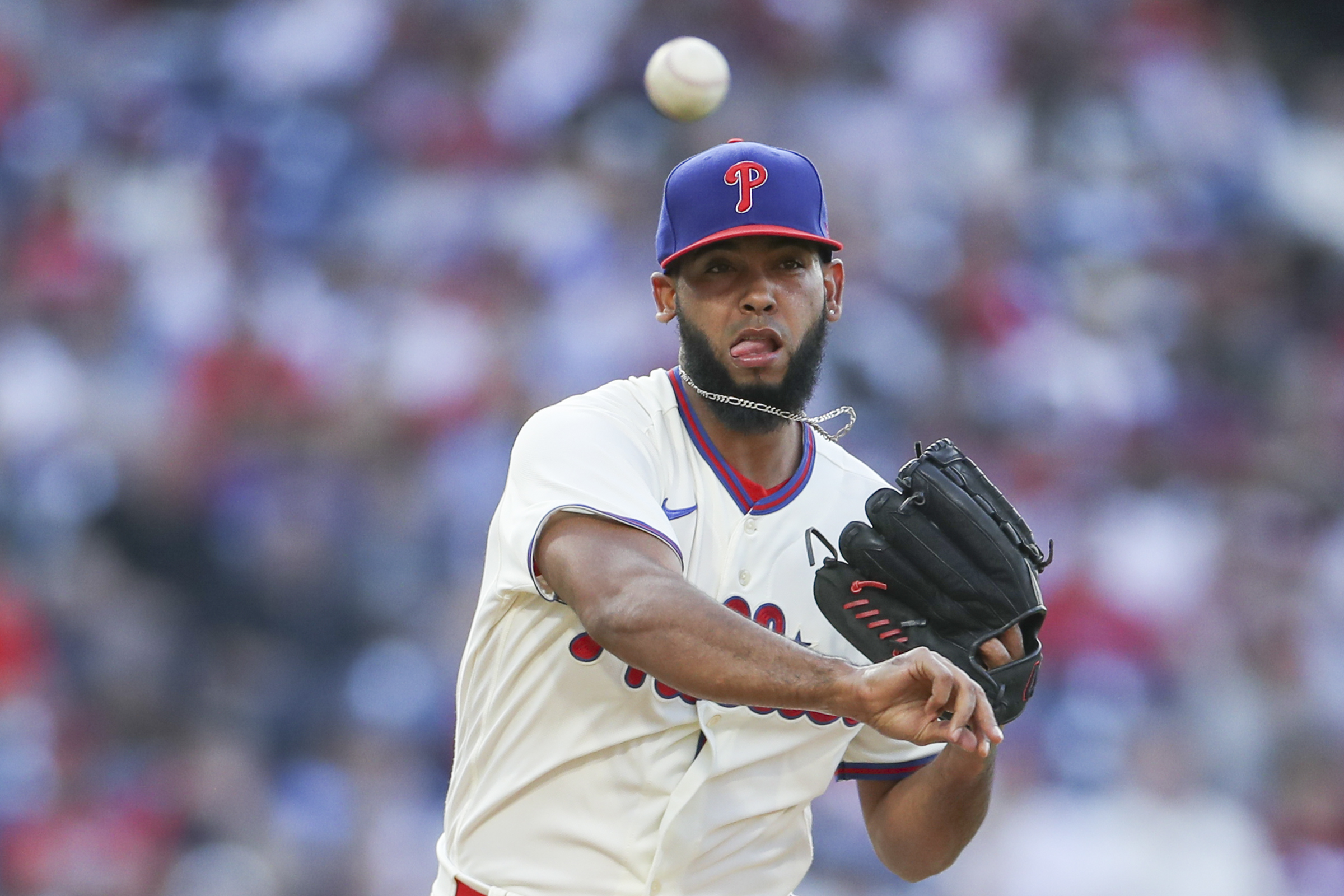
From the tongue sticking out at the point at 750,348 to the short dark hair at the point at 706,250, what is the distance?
201 millimetres

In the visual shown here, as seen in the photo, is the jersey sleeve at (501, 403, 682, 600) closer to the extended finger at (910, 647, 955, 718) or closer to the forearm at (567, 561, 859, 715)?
the forearm at (567, 561, 859, 715)

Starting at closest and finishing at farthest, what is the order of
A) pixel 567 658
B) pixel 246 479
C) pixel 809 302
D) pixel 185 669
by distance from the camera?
1. pixel 567 658
2. pixel 809 302
3. pixel 185 669
4. pixel 246 479

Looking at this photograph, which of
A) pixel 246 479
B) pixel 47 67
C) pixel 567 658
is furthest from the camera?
pixel 47 67

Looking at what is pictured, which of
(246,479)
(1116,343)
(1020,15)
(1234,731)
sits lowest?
(1234,731)

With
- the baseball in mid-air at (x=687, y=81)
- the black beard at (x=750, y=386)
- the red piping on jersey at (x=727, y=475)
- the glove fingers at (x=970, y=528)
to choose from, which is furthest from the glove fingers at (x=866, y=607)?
the baseball in mid-air at (x=687, y=81)

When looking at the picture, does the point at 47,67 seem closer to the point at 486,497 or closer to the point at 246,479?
the point at 246,479

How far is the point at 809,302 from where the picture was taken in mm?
2984

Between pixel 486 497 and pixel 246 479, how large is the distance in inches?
41.7

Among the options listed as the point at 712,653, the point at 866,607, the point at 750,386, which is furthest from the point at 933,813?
the point at 712,653

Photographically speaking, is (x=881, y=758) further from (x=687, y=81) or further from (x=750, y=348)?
(x=687, y=81)

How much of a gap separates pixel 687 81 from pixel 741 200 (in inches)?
70.9

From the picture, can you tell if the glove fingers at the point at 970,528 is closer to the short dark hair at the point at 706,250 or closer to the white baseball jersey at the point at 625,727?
the white baseball jersey at the point at 625,727

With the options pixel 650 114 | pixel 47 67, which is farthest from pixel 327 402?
pixel 47 67

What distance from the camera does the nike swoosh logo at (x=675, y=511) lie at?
2.86 metres
